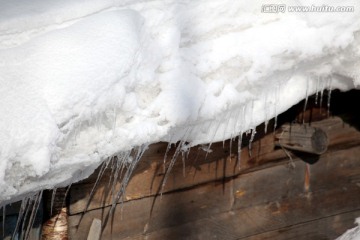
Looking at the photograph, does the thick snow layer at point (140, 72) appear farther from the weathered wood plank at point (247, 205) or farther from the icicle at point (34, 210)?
the weathered wood plank at point (247, 205)

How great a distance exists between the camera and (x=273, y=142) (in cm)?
267

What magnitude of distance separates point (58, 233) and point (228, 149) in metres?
0.87

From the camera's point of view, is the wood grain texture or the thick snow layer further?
the wood grain texture

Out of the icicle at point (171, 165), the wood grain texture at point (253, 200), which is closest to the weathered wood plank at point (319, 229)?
the wood grain texture at point (253, 200)

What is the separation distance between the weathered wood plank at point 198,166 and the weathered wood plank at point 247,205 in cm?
4

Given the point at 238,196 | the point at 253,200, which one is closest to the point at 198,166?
the point at 238,196

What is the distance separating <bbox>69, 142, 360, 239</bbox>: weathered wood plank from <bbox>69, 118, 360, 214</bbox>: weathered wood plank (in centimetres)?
4

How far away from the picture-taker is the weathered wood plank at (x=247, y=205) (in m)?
2.35

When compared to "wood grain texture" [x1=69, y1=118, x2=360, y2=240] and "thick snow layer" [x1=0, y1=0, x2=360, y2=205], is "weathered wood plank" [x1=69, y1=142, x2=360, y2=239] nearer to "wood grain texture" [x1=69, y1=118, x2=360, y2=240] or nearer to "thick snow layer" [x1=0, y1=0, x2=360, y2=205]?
"wood grain texture" [x1=69, y1=118, x2=360, y2=240]

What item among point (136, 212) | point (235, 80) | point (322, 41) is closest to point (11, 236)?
point (136, 212)

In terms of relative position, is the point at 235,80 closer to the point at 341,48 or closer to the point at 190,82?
the point at 190,82

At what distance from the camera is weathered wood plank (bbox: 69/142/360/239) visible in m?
2.35

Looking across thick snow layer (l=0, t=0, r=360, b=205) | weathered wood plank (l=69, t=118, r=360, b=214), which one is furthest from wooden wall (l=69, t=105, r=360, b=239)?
thick snow layer (l=0, t=0, r=360, b=205)

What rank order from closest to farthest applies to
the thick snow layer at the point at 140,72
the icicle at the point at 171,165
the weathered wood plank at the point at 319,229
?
the thick snow layer at the point at 140,72 < the icicle at the point at 171,165 < the weathered wood plank at the point at 319,229
